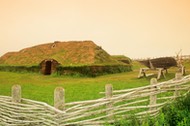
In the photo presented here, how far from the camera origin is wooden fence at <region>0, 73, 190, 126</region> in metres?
6.03

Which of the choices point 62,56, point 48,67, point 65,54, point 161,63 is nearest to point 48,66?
point 48,67

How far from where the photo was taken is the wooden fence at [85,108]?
6.03 m

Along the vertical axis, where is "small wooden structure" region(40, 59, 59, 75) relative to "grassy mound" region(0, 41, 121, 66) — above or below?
below

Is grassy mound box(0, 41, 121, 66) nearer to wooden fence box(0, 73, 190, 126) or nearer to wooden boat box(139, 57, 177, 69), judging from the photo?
wooden boat box(139, 57, 177, 69)

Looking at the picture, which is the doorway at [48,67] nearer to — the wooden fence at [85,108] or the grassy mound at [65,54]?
the grassy mound at [65,54]

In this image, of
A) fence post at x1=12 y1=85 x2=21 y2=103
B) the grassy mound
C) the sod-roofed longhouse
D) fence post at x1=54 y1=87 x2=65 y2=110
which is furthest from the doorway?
fence post at x1=54 y1=87 x2=65 y2=110

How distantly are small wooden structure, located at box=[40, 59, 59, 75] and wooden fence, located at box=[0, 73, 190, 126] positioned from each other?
1586 cm

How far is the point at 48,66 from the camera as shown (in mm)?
23969

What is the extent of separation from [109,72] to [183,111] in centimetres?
1770

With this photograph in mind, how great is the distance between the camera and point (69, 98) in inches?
446

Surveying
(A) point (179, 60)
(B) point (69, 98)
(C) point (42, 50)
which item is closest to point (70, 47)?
(C) point (42, 50)

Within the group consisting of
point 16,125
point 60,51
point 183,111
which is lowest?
point 16,125

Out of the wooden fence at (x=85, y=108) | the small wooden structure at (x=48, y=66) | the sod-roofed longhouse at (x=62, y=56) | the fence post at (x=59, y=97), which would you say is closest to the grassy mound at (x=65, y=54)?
the sod-roofed longhouse at (x=62, y=56)

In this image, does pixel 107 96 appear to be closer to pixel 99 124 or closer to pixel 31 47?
pixel 99 124
